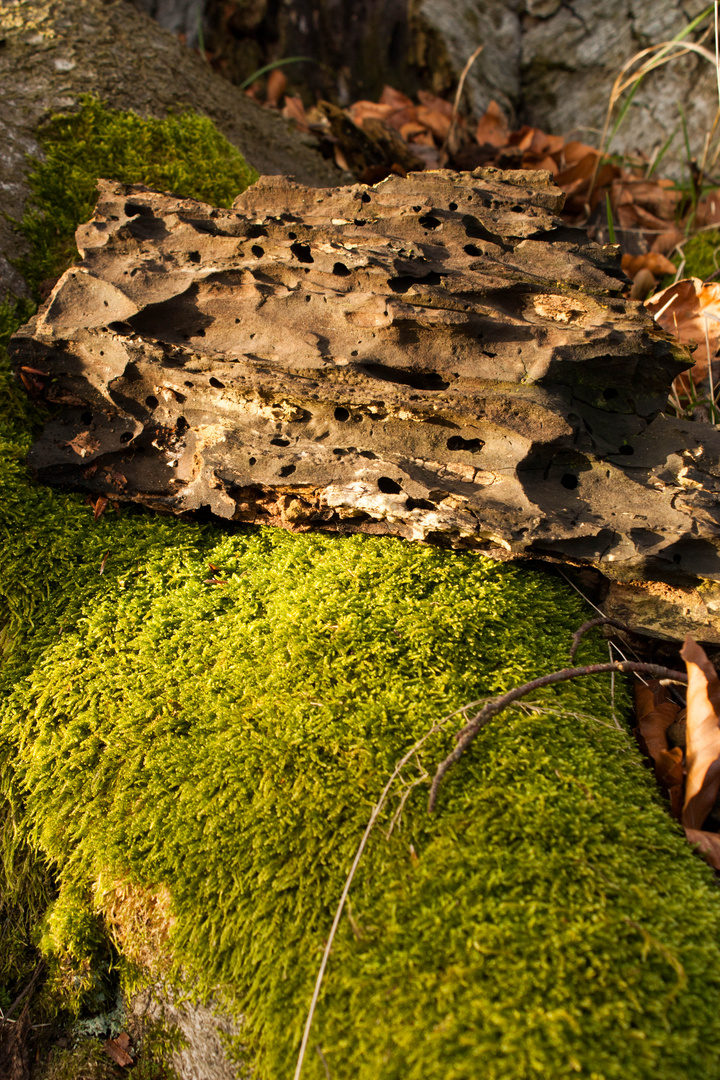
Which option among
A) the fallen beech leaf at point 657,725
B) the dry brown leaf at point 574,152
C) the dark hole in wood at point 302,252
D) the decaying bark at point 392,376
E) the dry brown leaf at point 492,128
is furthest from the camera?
the dry brown leaf at point 492,128

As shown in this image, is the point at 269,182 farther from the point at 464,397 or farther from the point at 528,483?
the point at 528,483

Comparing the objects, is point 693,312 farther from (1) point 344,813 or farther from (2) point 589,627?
(1) point 344,813

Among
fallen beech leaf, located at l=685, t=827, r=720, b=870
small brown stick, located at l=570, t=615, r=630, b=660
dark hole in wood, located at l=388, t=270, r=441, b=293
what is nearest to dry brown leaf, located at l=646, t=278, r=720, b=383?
dark hole in wood, located at l=388, t=270, r=441, b=293

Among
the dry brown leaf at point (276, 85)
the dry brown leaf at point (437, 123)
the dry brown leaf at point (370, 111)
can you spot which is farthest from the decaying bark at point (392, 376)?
the dry brown leaf at point (276, 85)

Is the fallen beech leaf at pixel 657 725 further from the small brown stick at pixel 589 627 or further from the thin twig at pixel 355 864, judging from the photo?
the thin twig at pixel 355 864

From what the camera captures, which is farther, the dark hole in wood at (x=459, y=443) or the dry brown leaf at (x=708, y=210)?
the dry brown leaf at (x=708, y=210)

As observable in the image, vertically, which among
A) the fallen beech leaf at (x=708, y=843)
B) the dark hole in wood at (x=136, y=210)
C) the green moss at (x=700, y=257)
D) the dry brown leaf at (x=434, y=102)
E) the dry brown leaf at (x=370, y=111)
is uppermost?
the dry brown leaf at (x=434, y=102)

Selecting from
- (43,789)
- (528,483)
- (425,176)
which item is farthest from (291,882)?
(425,176)
